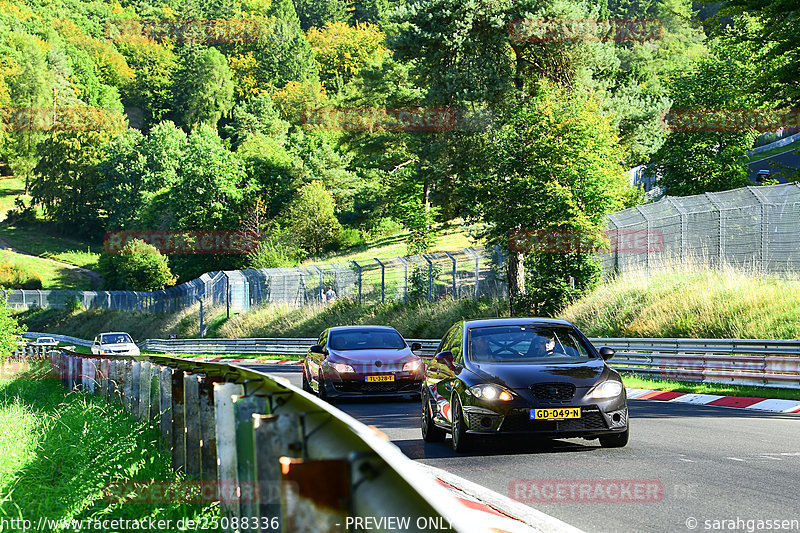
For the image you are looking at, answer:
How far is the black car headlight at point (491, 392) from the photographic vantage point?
10.4 metres

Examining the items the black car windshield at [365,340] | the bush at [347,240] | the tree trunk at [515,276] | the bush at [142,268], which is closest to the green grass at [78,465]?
the black car windshield at [365,340]

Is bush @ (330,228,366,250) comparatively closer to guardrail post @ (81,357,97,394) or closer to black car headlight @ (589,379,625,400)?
guardrail post @ (81,357,97,394)

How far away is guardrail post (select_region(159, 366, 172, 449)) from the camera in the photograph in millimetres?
8641

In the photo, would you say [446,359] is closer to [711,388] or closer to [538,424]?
[538,424]

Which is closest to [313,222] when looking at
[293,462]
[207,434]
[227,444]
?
[207,434]

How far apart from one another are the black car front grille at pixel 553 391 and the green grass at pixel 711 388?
8.15 m

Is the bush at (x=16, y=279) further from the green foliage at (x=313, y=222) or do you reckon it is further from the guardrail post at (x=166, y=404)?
the guardrail post at (x=166, y=404)

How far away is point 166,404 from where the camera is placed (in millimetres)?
8891

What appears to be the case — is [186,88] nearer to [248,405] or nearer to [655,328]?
[655,328]

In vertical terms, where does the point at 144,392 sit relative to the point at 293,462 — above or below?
below

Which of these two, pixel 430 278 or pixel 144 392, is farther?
pixel 430 278

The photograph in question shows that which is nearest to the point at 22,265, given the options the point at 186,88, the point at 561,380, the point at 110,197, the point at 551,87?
the point at 110,197

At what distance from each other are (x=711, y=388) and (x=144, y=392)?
12336mm

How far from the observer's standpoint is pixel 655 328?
80.0 feet
